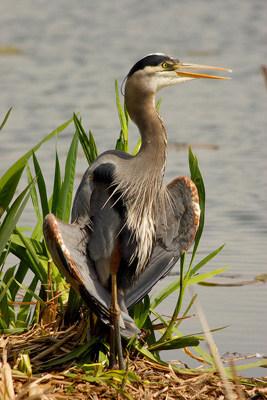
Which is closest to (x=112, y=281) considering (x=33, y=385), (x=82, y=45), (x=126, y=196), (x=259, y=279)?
(x=126, y=196)

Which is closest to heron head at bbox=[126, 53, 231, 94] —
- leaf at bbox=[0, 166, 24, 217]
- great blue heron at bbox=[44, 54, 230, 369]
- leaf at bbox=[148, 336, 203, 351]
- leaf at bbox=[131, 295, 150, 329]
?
great blue heron at bbox=[44, 54, 230, 369]

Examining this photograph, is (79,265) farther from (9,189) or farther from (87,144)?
(87,144)

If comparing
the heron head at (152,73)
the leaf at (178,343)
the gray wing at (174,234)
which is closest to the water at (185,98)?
Answer: the leaf at (178,343)

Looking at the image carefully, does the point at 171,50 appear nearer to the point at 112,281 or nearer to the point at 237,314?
the point at 237,314

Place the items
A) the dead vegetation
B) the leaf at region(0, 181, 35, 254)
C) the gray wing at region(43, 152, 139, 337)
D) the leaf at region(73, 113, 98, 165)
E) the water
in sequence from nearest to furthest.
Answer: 1. the dead vegetation
2. the leaf at region(0, 181, 35, 254)
3. the gray wing at region(43, 152, 139, 337)
4. the leaf at region(73, 113, 98, 165)
5. the water

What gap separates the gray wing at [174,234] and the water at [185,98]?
614 mm

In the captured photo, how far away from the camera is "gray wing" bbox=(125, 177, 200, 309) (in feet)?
12.5

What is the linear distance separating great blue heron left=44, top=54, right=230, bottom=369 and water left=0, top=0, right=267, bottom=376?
2.17 ft

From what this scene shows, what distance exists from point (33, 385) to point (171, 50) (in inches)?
442

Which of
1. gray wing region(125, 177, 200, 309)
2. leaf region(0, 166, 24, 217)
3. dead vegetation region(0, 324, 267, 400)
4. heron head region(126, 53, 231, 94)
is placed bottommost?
dead vegetation region(0, 324, 267, 400)

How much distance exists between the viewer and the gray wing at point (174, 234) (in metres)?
3.80

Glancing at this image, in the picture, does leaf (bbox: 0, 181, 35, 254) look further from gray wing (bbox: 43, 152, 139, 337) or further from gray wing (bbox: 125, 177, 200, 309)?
gray wing (bbox: 125, 177, 200, 309)

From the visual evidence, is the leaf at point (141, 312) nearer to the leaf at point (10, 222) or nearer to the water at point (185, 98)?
the water at point (185, 98)

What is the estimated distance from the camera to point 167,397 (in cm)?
329
